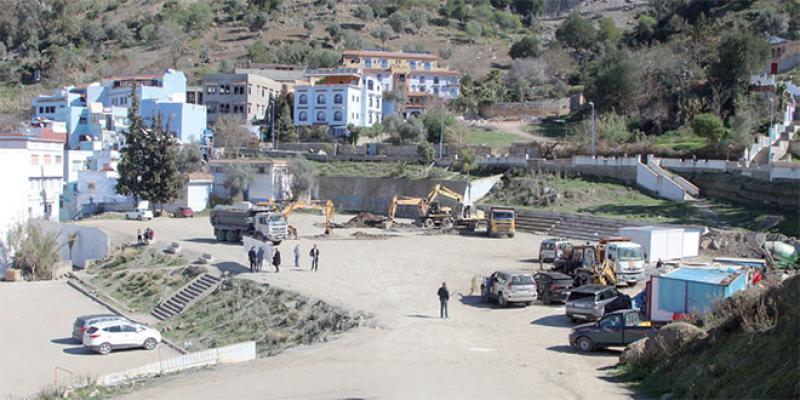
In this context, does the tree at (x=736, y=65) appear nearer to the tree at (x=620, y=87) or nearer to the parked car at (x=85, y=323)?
the tree at (x=620, y=87)

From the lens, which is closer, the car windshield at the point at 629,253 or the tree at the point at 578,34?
the car windshield at the point at 629,253

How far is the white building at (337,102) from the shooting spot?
79.1 meters

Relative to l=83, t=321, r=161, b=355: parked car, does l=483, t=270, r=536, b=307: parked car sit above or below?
above

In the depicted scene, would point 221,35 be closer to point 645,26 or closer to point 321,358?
point 645,26

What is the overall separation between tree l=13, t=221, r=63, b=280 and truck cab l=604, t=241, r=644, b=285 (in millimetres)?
28086

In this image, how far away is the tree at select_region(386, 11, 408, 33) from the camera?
140 metres

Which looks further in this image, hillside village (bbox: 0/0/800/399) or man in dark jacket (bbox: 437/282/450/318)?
man in dark jacket (bbox: 437/282/450/318)

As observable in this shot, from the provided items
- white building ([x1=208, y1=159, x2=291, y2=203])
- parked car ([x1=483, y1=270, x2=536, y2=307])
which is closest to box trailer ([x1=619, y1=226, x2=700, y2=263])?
parked car ([x1=483, y1=270, x2=536, y2=307])

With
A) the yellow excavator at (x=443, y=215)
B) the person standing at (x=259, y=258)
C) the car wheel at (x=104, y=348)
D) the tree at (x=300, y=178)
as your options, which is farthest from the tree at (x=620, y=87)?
the car wheel at (x=104, y=348)

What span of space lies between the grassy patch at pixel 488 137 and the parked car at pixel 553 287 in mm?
44798

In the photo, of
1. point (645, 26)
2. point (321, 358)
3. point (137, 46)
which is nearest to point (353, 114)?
point (645, 26)

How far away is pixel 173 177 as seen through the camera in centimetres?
5334

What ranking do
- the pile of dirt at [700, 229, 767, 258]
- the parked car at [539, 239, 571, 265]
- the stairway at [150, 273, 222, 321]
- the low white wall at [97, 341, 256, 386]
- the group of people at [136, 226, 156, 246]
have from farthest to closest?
the group of people at [136, 226, 156, 246] < the pile of dirt at [700, 229, 767, 258] < the parked car at [539, 239, 571, 265] < the stairway at [150, 273, 222, 321] < the low white wall at [97, 341, 256, 386]

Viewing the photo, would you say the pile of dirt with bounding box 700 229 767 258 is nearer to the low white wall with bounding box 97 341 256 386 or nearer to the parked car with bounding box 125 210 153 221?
the low white wall with bounding box 97 341 256 386
